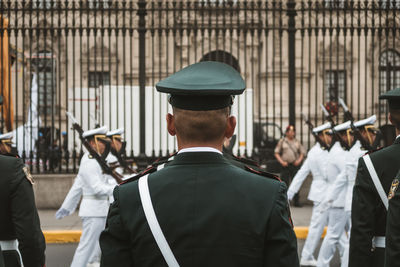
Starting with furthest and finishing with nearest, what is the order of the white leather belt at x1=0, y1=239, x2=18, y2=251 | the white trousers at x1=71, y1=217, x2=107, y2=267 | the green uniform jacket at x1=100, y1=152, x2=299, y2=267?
the white trousers at x1=71, y1=217, x2=107, y2=267
the white leather belt at x1=0, y1=239, x2=18, y2=251
the green uniform jacket at x1=100, y1=152, x2=299, y2=267

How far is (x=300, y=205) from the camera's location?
38.7 ft

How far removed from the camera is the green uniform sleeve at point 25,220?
3.79 meters

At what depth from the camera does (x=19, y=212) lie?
3.79 m

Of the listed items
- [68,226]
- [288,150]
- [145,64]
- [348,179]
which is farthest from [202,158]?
[288,150]

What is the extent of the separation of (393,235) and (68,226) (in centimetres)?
A: 794

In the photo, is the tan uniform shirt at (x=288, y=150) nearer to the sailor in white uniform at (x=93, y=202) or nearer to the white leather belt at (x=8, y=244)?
the sailor in white uniform at (x=93, y=202)

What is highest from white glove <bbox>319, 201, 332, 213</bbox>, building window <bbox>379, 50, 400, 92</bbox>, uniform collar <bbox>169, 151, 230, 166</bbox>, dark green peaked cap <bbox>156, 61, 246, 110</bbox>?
building window <bbox>379, 50, 400, 92</bbox>

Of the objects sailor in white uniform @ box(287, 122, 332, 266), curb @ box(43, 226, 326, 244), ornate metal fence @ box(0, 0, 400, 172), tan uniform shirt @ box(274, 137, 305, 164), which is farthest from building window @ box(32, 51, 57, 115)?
tan uniform shirt @ box(274, 137, 305, 164)

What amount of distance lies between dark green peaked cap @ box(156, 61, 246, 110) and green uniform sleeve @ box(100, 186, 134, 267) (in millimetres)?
→ 428

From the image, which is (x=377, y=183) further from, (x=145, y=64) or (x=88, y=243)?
(x=145, y=64)

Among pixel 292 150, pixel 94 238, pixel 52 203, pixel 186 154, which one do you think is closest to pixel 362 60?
pixel 292 150

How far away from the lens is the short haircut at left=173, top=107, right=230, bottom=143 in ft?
6.82

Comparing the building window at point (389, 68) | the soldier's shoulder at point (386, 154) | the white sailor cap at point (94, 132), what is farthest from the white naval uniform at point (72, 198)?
the building window at point (389, 68)

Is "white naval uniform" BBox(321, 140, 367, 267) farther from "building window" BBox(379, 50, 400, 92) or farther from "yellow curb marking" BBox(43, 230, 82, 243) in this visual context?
"building window" BBox(379, 50, 400, 92)
